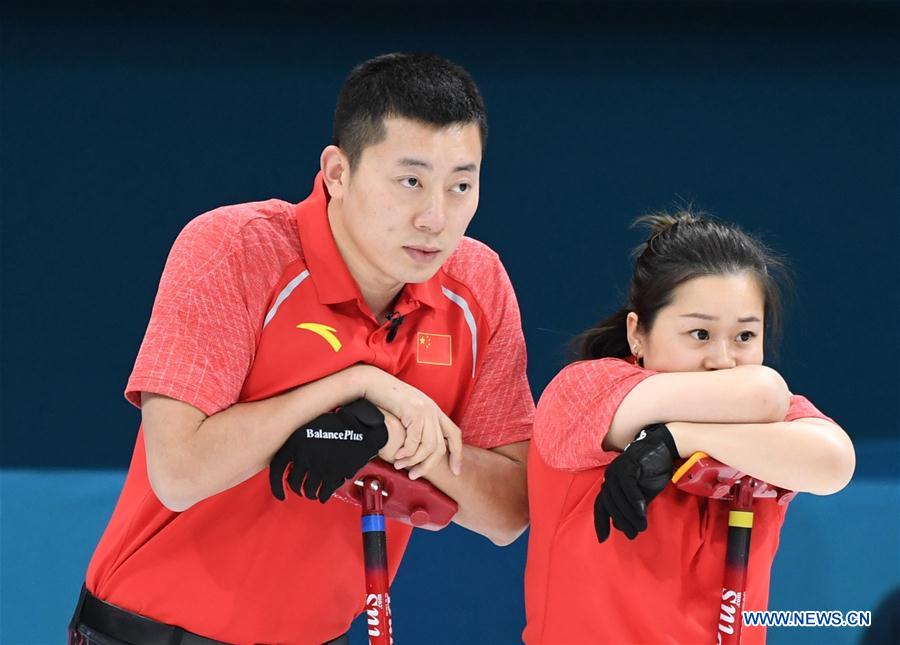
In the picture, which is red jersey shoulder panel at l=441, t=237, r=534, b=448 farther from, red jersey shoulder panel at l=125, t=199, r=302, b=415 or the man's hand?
red jersey shoulder panel at l=125, t=199, r=302, b=415

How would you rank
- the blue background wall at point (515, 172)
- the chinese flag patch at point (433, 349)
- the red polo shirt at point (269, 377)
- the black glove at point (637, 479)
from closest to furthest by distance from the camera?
the black glove at point (637, 479) < the red polo shirt at point (269, 377) < the chinese flag patch at point (433, 349) < the blue background wall at point (515, 172)

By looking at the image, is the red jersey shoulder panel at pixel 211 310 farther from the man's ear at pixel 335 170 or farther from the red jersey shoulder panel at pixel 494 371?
the red jersey shoulder panel at pixel 494 371

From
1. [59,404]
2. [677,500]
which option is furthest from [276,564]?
[59,404]

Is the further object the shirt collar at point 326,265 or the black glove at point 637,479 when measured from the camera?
the shirt collar at point 326,265

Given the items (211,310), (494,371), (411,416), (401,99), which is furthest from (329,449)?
(401,99)

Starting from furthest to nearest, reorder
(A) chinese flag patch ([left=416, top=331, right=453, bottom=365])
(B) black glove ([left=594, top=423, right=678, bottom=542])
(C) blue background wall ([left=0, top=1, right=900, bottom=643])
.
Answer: (C) blue background wall ([left=0, top=1, right=900, bottom=643])
(A) chinese flag patch ([left=416, top=331, right=453, bottom=365])
(B) black glove ([left=594, top=423, right=678, bottom=542])

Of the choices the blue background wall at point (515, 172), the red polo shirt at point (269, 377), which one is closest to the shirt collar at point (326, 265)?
the red polo shirt at point (269, 377)

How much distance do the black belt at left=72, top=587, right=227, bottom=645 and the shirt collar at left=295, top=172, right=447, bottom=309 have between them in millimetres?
499

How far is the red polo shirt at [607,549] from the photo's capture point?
1675 millimetres

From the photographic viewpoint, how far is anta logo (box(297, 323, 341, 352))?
175 centimetres

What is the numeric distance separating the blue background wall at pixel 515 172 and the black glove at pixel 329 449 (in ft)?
3.63

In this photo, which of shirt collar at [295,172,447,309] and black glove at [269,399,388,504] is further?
shirt collar at [295,172,447,309]

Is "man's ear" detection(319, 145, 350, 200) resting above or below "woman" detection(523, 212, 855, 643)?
above

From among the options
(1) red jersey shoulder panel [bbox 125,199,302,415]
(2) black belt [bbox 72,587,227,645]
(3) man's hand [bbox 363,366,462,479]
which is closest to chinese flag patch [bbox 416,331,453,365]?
(3) man's hand [bbox 363,366,462,479]
